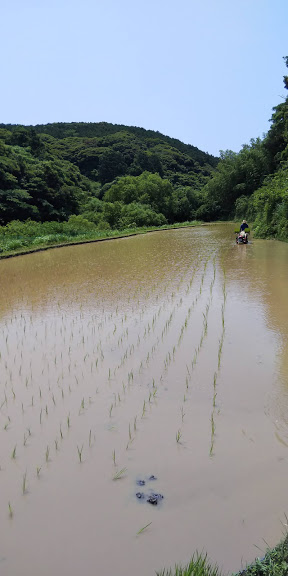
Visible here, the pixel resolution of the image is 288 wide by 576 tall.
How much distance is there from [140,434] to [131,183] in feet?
128

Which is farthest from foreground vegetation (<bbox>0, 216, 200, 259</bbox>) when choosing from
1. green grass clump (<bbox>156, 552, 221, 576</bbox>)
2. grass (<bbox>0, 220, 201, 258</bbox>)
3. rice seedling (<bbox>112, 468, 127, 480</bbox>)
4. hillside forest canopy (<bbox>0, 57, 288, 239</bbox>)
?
green grass clump (<bbox>156, 552, 221, 576</bbox>)

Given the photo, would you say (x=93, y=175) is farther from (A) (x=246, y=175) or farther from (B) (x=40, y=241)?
(B) (x=40, y=241)

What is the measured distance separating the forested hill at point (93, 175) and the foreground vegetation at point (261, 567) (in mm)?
27606

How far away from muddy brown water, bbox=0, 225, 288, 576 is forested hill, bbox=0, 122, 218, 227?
24.0 m

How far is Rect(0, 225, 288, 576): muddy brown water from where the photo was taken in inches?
81.1

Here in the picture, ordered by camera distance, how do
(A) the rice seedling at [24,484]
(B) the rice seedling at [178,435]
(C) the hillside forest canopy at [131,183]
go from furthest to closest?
1. (C) the hillside forest canopy at [131,183]
2. (B) the rice seedling at [178,435]
3. (A) the rice seedling at [24,484]

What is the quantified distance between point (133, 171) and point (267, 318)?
175 ft

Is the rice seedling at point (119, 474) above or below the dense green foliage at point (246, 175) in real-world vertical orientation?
below

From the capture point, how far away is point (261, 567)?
1710 mm

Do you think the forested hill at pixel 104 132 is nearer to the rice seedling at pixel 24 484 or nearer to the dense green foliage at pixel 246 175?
the dense green foliage at pixel 246 175

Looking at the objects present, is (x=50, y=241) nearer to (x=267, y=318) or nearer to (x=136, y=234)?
(x=136, y=234)

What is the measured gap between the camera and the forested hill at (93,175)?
3112cm

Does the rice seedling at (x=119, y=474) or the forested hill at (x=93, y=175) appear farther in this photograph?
the forested hill at (x=93, y=175)

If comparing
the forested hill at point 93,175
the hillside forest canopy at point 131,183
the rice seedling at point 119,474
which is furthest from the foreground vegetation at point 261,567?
the forested hill at point 93,175
